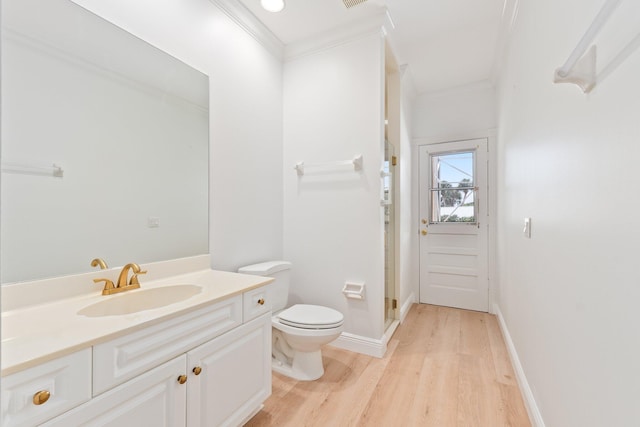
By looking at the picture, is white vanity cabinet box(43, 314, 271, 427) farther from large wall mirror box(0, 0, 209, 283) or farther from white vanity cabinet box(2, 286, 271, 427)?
large wall mirror box(0, 0, 209, 283)

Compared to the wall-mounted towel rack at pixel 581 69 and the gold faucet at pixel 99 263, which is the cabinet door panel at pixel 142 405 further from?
the wall-mounted towel rack at pixel 581 69

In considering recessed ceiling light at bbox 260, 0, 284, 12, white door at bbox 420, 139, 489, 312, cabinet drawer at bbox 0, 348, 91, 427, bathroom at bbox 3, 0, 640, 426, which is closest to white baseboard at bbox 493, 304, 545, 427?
bathroom at bbox 3, 0, 640, 426

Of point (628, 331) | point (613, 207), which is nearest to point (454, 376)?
point (628, 331)

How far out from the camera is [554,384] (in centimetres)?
135

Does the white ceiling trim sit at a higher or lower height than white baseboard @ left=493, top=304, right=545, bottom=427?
higher

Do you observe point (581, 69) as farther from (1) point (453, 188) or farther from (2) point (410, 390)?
(1) point (453, 188)

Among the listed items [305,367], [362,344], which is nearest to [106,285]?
[305,367]

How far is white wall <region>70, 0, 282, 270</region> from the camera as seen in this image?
5.83 ft

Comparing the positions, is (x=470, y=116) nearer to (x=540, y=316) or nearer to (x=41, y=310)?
(x=540, y=316)

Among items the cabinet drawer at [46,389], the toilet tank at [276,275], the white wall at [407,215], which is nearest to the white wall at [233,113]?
the toilet tank at [276,275]

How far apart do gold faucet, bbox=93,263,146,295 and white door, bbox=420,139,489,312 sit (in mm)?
3086

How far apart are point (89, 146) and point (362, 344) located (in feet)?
7.17

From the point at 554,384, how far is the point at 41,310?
2134 mm

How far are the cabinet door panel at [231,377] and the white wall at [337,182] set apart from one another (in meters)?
0.94
